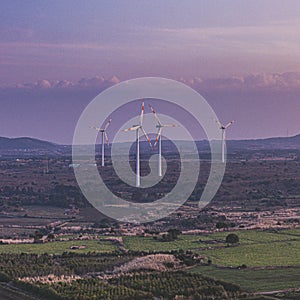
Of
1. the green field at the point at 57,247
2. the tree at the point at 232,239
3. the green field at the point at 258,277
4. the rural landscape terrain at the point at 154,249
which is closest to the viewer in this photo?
the rural landscape terrain at the point at 154,249

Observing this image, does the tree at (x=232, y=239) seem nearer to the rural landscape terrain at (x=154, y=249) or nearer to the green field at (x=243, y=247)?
the rural landscape terrain at (x=154, y=249)

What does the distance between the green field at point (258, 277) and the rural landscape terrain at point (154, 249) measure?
2.6 inches

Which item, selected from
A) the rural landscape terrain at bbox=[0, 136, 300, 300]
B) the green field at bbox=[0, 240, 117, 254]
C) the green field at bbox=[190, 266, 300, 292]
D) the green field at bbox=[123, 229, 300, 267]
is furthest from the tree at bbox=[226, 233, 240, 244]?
the green field at bbox=[190, 266, 300, 292]

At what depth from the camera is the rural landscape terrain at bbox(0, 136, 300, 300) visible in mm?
47688

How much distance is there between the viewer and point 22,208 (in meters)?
118

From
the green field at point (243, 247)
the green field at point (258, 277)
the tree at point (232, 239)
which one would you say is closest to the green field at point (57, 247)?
the green field at point (243, 247)

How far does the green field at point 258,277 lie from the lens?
49491 millimetres

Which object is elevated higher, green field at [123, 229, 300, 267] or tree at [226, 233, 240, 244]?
tree at [226, 233, 240, 244]

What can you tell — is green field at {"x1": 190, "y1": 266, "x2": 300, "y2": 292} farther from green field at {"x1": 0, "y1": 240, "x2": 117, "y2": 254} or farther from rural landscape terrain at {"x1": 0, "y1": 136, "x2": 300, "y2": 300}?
green field at {"x1": 0, "y1": 240, "x2": 117, "y2": 254}

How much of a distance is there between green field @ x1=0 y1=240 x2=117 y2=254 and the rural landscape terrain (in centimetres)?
9

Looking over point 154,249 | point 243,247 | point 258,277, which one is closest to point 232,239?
point 243,247

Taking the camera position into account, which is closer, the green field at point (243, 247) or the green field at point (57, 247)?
the green field at point (243, 247)

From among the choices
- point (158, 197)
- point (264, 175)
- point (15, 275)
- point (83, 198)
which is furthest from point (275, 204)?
point (15, 275)

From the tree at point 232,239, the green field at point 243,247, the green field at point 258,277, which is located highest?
the tree at point 232,239
